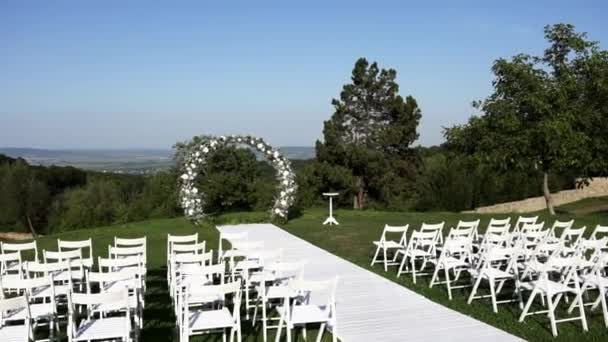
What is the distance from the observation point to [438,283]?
7.80m

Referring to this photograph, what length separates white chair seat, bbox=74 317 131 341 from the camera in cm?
459

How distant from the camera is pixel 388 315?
6391 mm

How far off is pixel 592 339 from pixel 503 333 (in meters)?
0.85

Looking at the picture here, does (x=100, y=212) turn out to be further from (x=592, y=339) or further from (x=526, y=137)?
(x=592, y=339)

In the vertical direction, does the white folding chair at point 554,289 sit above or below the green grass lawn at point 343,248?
above

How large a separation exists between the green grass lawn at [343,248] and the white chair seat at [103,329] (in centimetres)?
90

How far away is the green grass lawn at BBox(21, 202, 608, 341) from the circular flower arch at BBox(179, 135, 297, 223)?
534 mm

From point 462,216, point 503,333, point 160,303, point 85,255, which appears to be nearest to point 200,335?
point 160,303

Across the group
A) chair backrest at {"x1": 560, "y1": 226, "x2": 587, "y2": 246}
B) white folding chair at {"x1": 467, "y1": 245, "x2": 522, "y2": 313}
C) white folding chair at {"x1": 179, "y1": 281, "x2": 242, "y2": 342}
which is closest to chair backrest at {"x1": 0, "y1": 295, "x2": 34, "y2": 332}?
white folding chair at {"x1": 179, "y1": 281, "x2": 242, "y2": 342}

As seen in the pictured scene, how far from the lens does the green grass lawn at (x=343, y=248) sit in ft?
19.3

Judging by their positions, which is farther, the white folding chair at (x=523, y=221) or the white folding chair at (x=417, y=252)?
the white folding chair at (x=523, y=221)

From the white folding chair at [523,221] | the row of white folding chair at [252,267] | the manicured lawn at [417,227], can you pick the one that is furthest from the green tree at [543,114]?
the row of white folding chair at [252,267]

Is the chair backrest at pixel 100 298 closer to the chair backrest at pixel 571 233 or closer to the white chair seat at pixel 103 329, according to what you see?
the white chair seat at pixel 103 329

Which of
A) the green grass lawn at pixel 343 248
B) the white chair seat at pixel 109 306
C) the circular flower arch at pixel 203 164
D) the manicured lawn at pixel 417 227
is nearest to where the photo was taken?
the white chair seat at pixel 109 306
